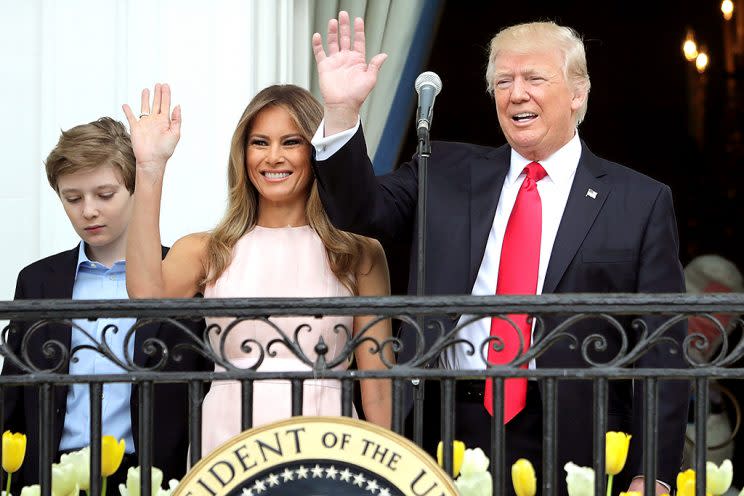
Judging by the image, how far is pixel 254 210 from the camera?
3689 millimetres

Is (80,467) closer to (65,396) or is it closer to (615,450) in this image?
(65,396)

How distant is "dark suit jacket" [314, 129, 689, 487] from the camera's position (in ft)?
11.0

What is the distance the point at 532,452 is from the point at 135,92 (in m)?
2.01

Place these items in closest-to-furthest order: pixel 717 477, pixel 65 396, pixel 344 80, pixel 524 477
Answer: pixel 524 477 → pixel 717 477 → pixel 344 80 → pixel 65 396

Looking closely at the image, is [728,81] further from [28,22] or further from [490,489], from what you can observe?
[490,489]

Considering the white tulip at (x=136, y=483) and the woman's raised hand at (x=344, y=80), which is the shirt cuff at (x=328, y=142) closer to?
the woman's raised hand at (x=344, y=80)

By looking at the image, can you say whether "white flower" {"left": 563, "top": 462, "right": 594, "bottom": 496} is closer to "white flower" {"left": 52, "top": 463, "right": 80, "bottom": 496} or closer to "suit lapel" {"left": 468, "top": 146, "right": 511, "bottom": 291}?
"suit lapel" {"left": 468, "top": 146, "right": 511, "bottom": 291}

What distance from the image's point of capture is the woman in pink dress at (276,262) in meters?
3.52

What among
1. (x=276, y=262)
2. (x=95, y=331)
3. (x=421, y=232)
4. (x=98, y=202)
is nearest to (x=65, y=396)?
(x=95, y=331)

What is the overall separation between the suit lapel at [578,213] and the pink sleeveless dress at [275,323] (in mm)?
554

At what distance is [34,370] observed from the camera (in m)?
2.84

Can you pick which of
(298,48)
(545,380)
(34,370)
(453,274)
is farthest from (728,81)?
(34,370)

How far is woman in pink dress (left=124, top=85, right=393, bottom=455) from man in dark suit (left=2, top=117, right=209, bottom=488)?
5.3 inches

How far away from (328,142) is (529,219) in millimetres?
578
